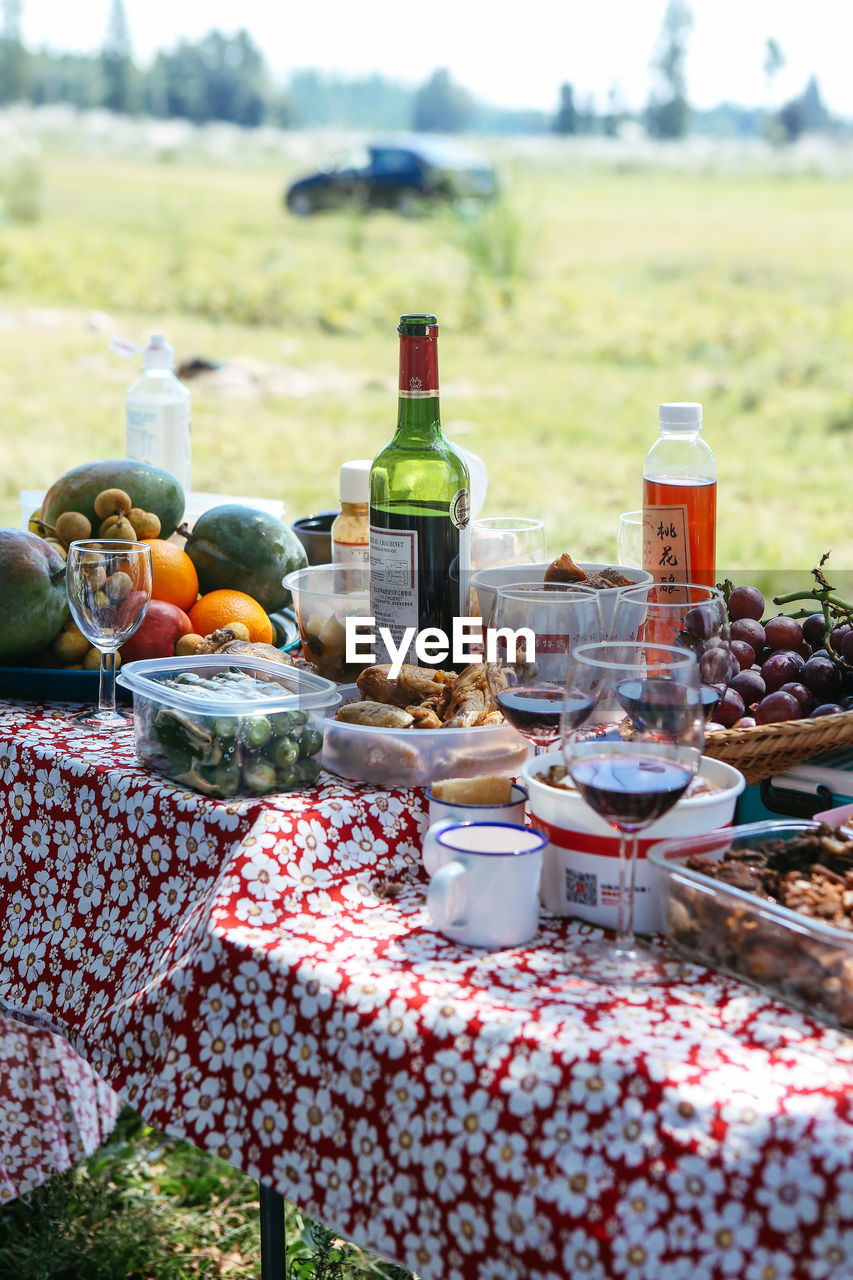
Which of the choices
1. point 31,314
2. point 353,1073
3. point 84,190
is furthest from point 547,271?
point 353,1073

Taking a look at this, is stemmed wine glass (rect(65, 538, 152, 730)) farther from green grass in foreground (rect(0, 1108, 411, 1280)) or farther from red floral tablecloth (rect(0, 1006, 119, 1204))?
green grass in foreground (rect(0, 1108, 411, 1280))

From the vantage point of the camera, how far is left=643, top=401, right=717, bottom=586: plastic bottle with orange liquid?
4.47ft

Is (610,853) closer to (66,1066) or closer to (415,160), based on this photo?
(66,1066)

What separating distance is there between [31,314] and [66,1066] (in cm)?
914

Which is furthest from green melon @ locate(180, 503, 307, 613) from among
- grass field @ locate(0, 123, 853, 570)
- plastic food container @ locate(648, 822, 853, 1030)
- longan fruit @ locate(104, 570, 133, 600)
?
grass field @ locate(0, 123, 853, 570)

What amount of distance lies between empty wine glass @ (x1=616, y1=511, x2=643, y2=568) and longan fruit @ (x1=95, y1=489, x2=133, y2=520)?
2.01ft

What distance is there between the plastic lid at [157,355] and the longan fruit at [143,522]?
539 millimetres

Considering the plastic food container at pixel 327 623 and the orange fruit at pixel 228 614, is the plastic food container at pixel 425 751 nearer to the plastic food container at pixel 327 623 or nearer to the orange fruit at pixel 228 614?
the plastic food container at pixel 327 623

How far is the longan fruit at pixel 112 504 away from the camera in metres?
1.57

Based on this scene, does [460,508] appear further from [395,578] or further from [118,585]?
[118,585]

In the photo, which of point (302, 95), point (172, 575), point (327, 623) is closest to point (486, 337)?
point (172, 575)

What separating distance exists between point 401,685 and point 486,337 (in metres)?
8.42

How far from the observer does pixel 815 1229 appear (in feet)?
2.48

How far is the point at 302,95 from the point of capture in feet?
56.5
